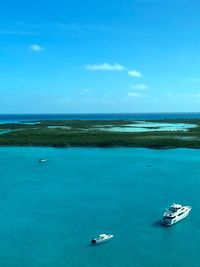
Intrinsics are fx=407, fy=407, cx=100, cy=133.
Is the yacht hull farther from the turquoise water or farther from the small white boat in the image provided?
the small white boat

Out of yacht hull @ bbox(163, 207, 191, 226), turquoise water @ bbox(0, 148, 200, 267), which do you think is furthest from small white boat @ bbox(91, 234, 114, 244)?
yacht hull @ bbox(163, 207, 191, 226)

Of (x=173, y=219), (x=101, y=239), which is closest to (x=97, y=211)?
(x=173, y=219)

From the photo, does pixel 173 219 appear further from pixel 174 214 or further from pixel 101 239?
pixel 101 239

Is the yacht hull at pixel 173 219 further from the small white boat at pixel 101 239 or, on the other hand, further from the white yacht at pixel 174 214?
the small white boat at pixel 101 239

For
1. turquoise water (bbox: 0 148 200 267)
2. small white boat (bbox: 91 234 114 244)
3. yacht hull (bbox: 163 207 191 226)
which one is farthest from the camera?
yacht hull (bbox: 163 207 191 226)

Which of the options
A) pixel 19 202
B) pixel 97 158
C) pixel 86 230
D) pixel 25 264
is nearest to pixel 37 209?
pixel 19 202

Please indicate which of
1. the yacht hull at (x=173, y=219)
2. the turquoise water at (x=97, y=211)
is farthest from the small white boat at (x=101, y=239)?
the yacht hull at (x=173, y=219)
